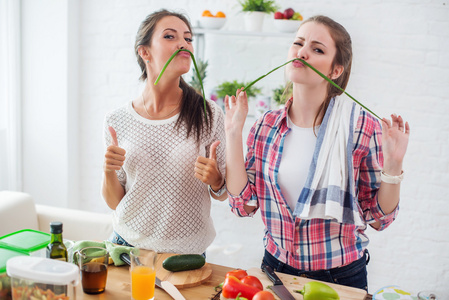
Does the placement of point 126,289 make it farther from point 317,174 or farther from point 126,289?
point 317,174

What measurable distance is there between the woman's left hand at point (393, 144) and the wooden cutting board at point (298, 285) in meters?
0.40

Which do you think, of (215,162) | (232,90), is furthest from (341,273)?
(232,90)

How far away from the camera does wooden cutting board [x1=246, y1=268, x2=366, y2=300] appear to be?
56.2 inches

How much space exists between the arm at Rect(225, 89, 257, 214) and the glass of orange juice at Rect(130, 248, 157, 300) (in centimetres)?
39

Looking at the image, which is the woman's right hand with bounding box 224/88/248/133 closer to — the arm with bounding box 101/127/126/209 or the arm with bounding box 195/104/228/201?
the arm with bounding box 195/104/228/201

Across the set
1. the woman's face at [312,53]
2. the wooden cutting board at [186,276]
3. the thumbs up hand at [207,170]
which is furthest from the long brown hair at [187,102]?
the wooden cutting board at [186,276]

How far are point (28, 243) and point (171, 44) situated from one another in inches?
34.9

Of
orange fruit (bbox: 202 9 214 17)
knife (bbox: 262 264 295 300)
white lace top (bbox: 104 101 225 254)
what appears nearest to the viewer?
knife (bbox: 262 264 295 300)

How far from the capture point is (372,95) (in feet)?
10.1

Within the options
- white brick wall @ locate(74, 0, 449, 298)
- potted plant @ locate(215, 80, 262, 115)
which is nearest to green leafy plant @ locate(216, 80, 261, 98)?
potted plant @ locate(215, 80, 262, 115)

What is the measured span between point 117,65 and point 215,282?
2.40m

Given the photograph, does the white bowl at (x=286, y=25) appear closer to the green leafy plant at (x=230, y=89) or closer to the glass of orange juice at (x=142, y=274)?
the green leafy plant at (x=230, y=89)

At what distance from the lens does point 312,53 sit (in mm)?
1599

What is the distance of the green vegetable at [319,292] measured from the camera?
1351mm
